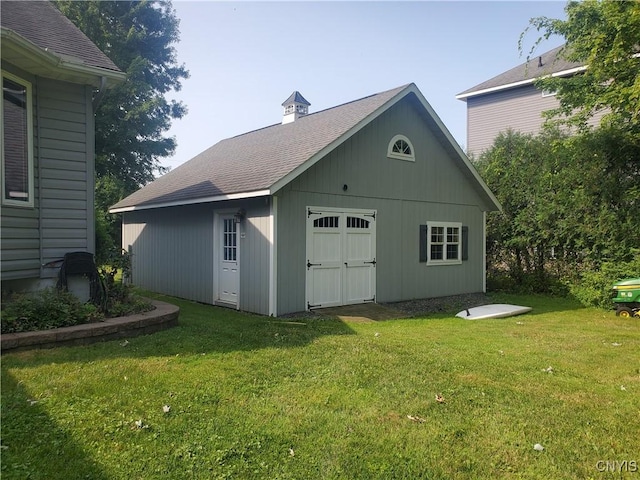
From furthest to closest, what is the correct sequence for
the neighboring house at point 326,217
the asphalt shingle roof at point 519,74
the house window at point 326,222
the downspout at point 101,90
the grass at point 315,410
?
the asphalt shingle roof at point 519,74 → the house window at point 326,222 → the neighboring house at point 326,217 → the downspout at point 101,90 → the grass at point 315,410

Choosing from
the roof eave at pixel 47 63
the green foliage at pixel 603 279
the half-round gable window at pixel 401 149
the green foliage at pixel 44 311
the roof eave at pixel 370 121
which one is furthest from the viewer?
the half-round gable window at pixel 401 149

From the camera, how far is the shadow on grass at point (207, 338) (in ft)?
16.8

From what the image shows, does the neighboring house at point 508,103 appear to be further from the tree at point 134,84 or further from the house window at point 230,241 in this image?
the tree at point 134,84

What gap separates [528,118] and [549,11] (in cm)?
911

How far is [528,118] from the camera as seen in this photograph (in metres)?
20.2

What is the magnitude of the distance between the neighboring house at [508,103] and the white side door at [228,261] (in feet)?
42.4

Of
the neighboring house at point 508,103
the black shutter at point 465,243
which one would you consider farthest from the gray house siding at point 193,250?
the neighboring house at point 508,103

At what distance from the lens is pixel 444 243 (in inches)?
496

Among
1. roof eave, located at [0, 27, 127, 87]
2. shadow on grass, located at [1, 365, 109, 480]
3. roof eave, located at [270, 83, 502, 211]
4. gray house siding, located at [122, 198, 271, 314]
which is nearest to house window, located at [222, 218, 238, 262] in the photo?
gray house siding, located at [122, 198, 271, 314]

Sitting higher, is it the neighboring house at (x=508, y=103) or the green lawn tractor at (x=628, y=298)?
the neighboring house at (x=508, y=103)

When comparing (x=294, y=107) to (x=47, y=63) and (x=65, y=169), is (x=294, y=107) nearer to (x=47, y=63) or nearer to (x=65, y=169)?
(x=65, y=169)

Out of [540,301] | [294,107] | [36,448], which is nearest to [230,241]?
[36,448]

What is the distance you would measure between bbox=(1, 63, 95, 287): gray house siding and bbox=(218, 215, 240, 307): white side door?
3186mm

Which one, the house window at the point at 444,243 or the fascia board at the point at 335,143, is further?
the house window at the point at 444,243
